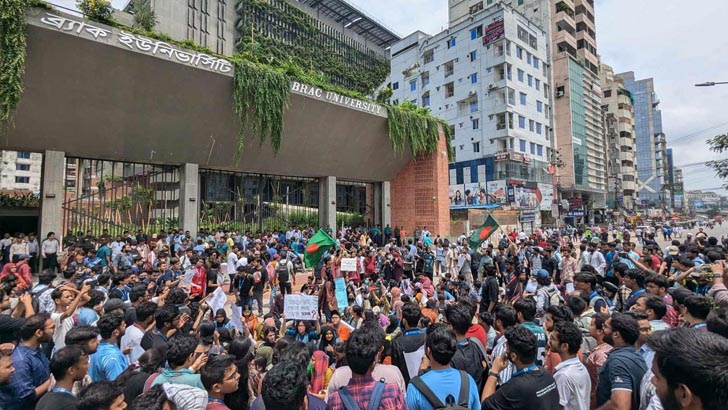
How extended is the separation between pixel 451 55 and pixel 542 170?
55.7ft

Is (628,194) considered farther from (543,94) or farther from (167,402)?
(167,402)

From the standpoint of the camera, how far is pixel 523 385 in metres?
2.39

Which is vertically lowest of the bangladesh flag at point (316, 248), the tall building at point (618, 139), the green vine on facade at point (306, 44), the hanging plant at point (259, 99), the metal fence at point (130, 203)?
the bangladesh flag at point (316, 248)

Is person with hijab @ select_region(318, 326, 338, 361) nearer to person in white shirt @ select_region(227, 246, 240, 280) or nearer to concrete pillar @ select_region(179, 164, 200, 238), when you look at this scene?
person in white shirt @ select_region(227, 246, 240, 280)

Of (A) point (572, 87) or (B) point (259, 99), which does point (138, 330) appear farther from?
(A) point (572, 87)

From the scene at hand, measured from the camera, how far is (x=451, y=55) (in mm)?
40250

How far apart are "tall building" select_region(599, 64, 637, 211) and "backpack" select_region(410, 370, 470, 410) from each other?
63557mm

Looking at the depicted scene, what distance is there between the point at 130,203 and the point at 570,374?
16.8 metres

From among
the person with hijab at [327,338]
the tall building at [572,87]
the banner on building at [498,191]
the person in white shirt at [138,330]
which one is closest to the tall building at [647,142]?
the tall building at [572,87]

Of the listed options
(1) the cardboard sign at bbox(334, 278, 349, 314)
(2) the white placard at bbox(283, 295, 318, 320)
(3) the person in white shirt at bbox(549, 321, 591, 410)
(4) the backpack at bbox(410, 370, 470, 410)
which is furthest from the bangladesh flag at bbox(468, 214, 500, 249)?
(4) the backpack at bbox(410, 370, 470, 410)

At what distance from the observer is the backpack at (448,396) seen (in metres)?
2.24

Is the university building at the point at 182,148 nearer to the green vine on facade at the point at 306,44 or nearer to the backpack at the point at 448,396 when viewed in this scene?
the backpack at the point at 448,396

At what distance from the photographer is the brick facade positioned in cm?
2097

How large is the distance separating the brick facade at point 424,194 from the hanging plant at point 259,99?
968cm
